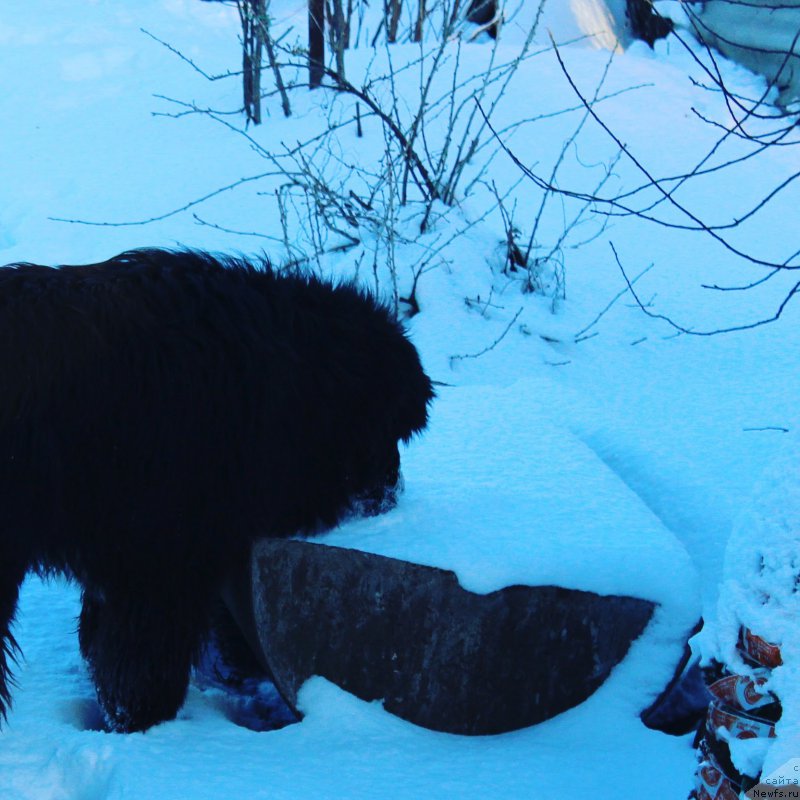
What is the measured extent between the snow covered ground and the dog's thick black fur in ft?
0.66

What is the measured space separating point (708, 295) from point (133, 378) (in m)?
3.72

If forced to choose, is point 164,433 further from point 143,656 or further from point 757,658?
point 757,658

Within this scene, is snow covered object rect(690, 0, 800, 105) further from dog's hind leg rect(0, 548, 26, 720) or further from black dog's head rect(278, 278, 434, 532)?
dog's hind leg rect(0, 548, 26, 720)

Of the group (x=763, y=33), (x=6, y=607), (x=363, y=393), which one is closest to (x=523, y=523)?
(x=363, y=393)

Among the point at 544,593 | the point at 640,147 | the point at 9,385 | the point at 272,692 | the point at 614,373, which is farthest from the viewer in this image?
the point at 640,147

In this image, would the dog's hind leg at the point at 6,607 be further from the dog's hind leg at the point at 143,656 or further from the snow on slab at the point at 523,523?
the snow on slab at the point at 523,523

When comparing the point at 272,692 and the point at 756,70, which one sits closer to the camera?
the point at 272,692

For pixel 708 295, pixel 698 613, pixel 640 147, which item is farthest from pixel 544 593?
pixel 640 147

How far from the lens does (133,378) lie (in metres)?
2.24

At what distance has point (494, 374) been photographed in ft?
15.5

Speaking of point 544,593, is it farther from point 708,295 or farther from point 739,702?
point 708,295

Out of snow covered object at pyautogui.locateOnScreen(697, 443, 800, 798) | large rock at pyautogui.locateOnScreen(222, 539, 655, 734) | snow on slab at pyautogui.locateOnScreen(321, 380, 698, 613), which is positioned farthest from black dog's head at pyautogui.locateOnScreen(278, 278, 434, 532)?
snow covered object at pyautogui.locateOnScreen(697, 443, 800, 798)

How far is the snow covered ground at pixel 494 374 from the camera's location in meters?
2.38

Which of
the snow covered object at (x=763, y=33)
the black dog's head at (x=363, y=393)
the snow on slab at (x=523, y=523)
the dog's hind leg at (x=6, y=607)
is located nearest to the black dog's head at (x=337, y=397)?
the black dog's head at (x=363, y=393)
